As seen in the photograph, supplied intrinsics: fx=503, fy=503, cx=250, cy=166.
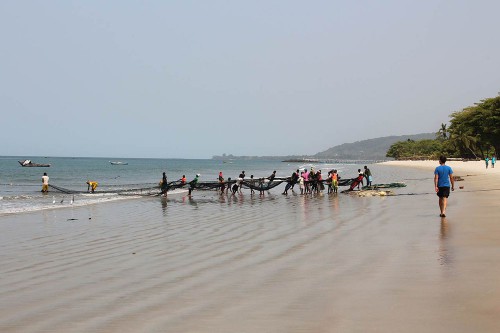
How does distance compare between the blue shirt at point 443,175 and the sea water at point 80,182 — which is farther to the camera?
the sea water at point 80,182

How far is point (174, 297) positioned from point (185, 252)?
3291mm

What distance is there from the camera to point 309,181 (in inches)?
1074

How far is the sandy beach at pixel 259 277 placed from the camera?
467 centimetres

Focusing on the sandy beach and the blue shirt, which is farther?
the blue shirt

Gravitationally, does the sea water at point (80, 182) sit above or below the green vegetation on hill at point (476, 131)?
below

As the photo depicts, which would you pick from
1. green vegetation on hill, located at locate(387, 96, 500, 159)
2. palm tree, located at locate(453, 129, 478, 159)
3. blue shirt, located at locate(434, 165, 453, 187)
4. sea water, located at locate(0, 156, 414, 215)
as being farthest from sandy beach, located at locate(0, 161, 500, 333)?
palm tree, located at locate(453, 129, 478, 159)

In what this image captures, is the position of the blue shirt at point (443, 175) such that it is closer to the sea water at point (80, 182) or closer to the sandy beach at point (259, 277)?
the sandy beach at point (259, 277)

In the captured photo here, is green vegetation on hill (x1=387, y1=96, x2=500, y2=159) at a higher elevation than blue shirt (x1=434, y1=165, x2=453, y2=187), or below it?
higher

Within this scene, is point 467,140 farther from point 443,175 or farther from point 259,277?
point 259,277

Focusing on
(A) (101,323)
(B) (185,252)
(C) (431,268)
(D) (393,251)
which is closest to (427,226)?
(D) (393,251)

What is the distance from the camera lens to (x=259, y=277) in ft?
21.6

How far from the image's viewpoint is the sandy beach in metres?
4.67

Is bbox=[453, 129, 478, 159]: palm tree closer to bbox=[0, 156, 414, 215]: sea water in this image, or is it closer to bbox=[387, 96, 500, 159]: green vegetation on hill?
bbox=[387, 96, 500, 159]: green vegetation on hill

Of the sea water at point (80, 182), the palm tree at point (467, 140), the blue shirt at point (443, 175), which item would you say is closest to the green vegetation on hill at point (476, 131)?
the palm tree at point (467, 140)
